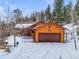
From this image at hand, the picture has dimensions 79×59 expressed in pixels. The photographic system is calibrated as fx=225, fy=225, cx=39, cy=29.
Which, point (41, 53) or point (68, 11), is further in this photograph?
point (68, 11)

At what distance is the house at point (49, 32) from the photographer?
33.4 metres

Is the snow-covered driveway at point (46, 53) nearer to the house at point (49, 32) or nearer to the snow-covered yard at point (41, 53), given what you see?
the snow-covered yard at point (41, 53)

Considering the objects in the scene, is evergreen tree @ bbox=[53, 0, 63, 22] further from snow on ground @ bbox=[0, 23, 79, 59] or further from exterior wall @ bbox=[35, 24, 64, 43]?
snow on ground @ bbox=[0, 23, 79, 59]

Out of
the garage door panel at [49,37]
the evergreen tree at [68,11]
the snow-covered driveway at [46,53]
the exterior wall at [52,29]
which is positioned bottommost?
the snow-covered driveway at [46,53]

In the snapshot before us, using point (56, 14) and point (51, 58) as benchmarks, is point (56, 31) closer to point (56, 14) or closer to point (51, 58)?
point (51, 58)

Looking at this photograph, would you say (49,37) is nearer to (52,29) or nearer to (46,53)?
(52,29)

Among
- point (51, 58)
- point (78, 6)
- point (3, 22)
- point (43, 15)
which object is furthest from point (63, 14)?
point (51, 58)

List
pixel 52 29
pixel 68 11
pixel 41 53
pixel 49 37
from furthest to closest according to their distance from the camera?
pixel 68 11, pixel 49 37, pixel 52 29, pixel 41 53

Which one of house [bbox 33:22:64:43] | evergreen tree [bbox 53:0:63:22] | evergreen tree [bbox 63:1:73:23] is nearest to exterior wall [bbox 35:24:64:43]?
house [bbox 33:22:64:43]

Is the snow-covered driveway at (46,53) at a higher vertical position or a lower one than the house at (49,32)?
lower

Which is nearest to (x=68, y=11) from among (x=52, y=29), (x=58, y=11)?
(x=52, y=29)

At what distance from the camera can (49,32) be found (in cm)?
3394

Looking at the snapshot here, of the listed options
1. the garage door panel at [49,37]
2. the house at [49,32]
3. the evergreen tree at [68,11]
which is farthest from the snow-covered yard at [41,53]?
the garage door panel at [49,37]

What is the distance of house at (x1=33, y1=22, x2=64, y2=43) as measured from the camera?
33438 millimetres
